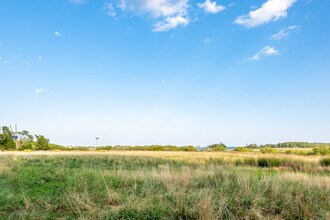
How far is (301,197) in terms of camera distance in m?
6.98

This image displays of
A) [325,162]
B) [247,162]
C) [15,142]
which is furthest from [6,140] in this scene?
[325,162]

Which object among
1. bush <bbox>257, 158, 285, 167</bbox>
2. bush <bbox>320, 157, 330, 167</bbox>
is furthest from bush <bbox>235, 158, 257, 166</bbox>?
bush <bbox>320, 157, 330, 167</bbox>

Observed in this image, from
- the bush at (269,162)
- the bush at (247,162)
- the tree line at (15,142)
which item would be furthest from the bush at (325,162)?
the tree line at (15,142)

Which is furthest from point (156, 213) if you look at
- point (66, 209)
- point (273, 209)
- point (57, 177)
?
point (57, 177)

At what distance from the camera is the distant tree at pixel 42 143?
74938mm

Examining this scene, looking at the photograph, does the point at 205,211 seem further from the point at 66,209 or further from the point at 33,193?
the point at 33,193

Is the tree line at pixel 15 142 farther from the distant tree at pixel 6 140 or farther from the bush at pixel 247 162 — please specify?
the bush at pixel 247 162

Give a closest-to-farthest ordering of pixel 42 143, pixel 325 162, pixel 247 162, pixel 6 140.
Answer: pixel 325 162 < pixel 247 162 < pixel 6 140 < pixel 42 143

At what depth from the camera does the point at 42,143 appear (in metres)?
75.7

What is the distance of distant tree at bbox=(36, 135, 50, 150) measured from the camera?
74938mm

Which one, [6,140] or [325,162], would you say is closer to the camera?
[325,162]

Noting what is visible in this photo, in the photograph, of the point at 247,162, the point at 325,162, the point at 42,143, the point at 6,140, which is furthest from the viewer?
the point at 42,143

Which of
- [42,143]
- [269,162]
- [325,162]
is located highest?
[42,143]

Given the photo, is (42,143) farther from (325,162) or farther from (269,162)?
(325,162)
